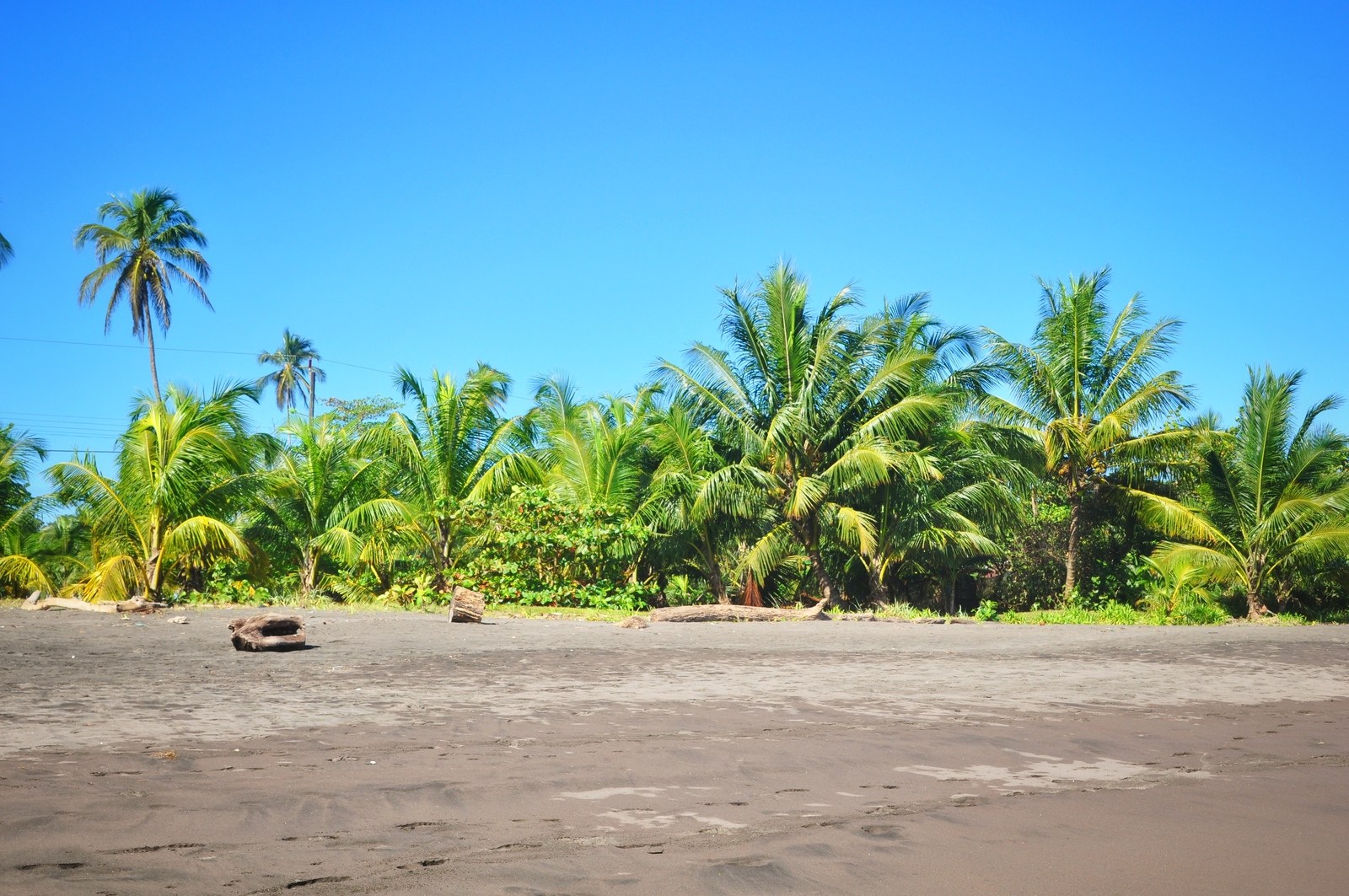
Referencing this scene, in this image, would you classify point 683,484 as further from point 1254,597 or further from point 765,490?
point 1254,597

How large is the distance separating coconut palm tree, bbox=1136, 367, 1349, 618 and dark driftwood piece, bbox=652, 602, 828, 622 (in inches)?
314

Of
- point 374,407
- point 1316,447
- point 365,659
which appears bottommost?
point 365,659

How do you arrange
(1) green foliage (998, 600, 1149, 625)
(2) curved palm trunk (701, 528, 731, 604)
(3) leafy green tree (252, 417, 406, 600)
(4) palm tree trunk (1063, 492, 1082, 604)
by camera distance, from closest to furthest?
(1) green foliage (998, 600, 1149, 625)
(3) leafy green tree (252, 417, 406, 600)
(2) curved palm trunk (701, 528, 731, 604)
(4) palm tree trunk (1063, 492, 1082, 604)

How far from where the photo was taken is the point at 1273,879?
304 cm

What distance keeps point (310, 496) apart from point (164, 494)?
2.98m

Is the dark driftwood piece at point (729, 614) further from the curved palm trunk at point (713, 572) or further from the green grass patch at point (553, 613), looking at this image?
the curved palm trunk at point (713, 572)

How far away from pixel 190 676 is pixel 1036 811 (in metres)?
6.31

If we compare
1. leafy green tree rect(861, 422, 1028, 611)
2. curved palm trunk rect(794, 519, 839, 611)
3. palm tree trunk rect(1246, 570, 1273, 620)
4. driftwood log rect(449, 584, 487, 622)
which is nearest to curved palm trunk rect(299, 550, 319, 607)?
driftwood log rect(449, 584, 487, 622)

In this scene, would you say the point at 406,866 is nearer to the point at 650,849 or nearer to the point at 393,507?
the point at 650,849

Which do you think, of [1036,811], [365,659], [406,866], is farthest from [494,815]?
[365,659]

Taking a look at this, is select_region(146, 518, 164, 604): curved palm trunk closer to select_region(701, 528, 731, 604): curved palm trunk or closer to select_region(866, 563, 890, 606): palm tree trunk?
select_region(701, 528, 731, 604): curved palm trunk

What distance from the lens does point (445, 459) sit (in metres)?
19.7

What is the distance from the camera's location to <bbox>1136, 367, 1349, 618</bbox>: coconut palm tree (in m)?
18.5

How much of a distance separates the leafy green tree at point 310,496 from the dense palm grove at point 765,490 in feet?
0.21
